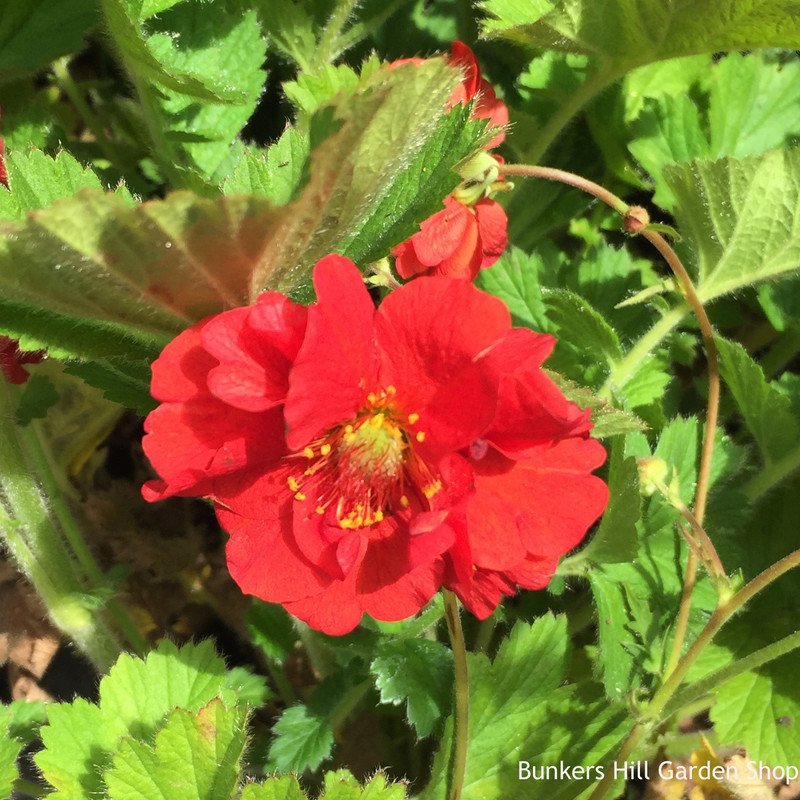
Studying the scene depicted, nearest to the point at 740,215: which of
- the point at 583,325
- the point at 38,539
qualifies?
the point at 583,325

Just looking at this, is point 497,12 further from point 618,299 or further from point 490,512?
point 490,512

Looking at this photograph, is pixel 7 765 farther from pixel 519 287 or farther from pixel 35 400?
pixel 519 287

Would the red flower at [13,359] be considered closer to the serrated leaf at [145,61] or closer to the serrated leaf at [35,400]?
the serrated leaf at [35,400]

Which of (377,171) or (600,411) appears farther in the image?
(600,411)

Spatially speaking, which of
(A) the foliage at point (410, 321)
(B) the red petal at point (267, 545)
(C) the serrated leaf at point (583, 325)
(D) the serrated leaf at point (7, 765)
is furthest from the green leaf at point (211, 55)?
(D) the serrated leaf at point (7, 765)

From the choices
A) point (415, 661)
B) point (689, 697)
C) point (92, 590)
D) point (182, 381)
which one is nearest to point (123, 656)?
point (92, 590)

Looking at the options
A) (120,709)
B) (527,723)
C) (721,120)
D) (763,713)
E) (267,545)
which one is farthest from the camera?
(721,120)

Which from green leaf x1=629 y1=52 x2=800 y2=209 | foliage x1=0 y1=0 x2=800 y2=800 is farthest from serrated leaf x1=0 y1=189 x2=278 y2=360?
green leaf x1=629 y1=52 x2=800 y2=209

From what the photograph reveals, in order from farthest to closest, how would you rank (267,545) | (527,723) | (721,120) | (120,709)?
(721,120)
(527,723)
(120,709)
(267,545)
